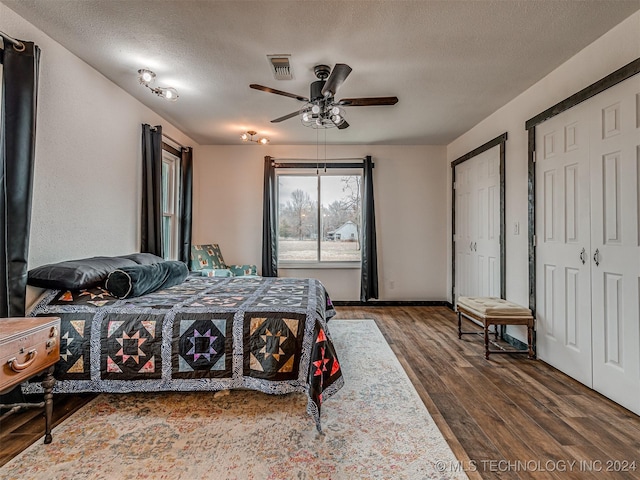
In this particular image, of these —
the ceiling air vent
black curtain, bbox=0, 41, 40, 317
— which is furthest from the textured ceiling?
black curtain, bbox=0, 41, 40, 317

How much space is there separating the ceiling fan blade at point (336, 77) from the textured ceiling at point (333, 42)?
257mm

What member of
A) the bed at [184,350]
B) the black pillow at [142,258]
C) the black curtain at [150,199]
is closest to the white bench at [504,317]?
the bed at [184,350]

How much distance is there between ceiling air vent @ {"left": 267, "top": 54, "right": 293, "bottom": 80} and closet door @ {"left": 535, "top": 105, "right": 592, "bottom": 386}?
7.81 ft

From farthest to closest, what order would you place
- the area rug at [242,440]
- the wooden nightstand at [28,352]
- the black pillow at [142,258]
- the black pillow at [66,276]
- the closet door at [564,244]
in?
the black pillow at [142,258] < the closet door at [564,244] < the black pillow at [66,276] < the area rug at [242,440] < the wooden nightstand at [28,352]

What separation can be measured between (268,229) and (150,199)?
192 cm

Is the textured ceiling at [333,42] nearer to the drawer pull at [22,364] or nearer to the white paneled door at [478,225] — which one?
the white paneled door at [478,225]

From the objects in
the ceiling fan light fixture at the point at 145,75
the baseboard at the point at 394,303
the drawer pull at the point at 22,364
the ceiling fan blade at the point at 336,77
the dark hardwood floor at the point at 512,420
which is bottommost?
the dark hardwood floor at the point at 512,420

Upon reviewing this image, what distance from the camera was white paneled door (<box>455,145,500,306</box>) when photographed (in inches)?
151

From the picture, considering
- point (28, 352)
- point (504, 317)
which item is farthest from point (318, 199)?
point (28, 352)

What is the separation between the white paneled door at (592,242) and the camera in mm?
2135

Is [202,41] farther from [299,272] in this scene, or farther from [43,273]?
[299,272]

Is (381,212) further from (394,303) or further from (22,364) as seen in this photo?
(22,364)

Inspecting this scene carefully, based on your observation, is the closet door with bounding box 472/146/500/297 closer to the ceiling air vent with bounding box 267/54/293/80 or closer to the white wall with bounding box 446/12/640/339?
the white wall with bounding box 446/12/640/339

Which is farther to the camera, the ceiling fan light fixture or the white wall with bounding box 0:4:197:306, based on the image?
the ceiling fan light fixture
